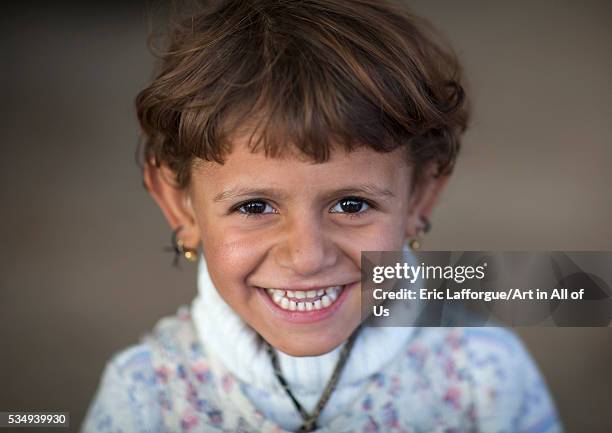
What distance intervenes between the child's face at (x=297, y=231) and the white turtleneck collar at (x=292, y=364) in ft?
0.19

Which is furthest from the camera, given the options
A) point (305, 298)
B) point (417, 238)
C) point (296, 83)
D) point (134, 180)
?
point (134, 180)

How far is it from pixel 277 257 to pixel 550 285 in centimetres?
36

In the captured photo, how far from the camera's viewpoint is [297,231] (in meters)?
0.82

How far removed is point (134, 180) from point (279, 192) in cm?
50

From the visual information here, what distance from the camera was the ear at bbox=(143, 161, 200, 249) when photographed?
3.16 feet

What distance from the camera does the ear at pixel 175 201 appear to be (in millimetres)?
962

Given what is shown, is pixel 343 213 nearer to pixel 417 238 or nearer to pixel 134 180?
pixel 417 238

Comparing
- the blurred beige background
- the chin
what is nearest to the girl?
the chin

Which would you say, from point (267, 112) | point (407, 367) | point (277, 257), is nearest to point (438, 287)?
point (407, 367)

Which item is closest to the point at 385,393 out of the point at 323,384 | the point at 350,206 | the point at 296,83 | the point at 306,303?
the point at 323,384

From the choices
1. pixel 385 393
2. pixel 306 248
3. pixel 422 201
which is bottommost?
pixel 385 393

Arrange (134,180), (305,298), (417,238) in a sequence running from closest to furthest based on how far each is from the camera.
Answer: (305,298)
(417,238)
(134,180)

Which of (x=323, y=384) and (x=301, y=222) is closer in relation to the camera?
(x=301, y=222)

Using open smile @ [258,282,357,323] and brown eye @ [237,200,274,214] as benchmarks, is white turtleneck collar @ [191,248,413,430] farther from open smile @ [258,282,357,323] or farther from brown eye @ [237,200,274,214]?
brown eye @ [237,200,274,214]
